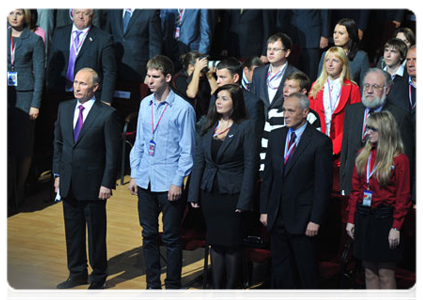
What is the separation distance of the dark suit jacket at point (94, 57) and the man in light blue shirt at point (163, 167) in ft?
8.57

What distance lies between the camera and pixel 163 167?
5488mm

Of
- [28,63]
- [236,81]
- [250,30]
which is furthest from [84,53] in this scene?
[236,81]

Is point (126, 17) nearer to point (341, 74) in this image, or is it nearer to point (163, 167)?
point (341, 74)

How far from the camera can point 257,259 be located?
5441 millimetres

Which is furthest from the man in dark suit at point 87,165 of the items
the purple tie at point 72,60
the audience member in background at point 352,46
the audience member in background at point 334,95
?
the audience member in background at point 352,46

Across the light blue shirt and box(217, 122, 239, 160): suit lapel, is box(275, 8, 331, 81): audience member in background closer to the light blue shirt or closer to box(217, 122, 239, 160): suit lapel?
the light blue shirt

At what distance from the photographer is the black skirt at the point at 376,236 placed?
189 inches

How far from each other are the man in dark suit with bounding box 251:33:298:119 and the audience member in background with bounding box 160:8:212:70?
2.30 m

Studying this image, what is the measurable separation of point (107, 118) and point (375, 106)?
78.5 inches

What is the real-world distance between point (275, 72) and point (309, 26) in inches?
85.7

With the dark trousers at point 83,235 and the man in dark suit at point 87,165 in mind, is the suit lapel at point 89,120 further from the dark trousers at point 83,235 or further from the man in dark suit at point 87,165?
the dark trousers at point 83,235

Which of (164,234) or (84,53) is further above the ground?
(84,53)

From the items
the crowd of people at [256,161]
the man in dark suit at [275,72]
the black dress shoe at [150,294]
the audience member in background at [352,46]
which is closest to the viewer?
the crowd of people at [256,161]

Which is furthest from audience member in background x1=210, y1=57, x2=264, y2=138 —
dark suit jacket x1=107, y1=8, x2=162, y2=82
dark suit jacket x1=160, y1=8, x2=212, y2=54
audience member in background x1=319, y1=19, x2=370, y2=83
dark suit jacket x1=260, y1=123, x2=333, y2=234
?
dark suit jacket x1=160, y1=8, x2=212, y2=54
